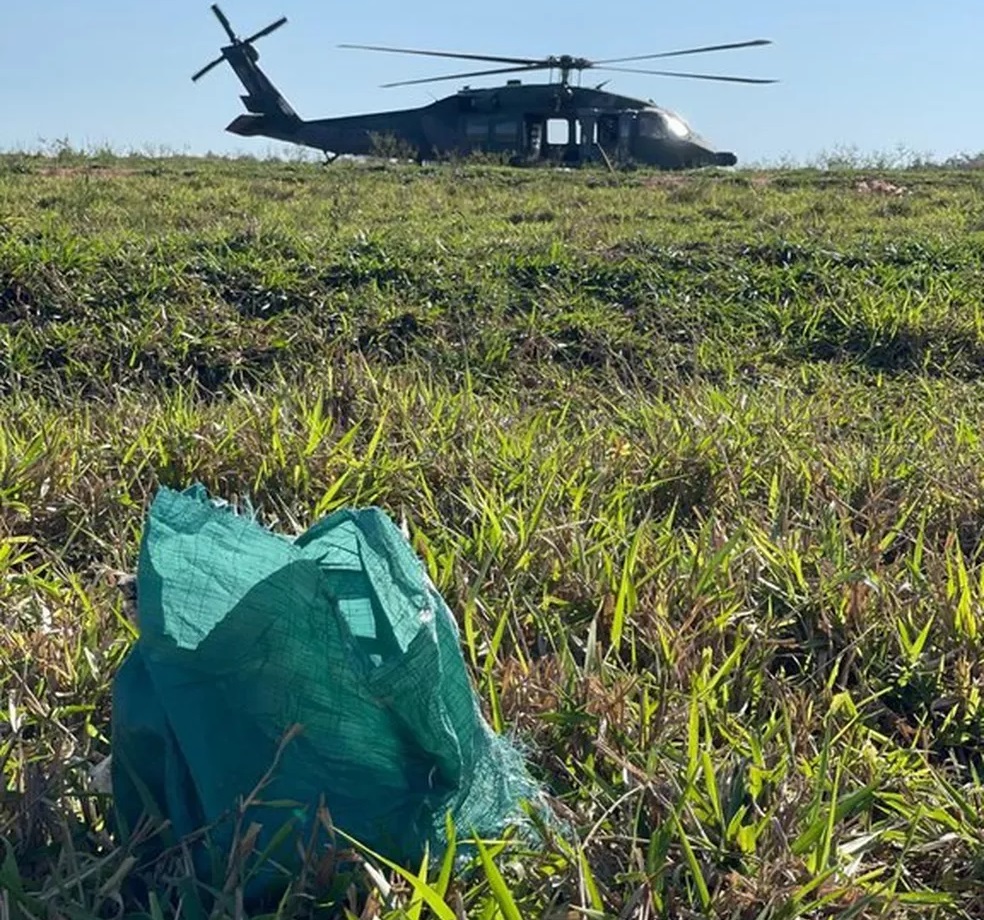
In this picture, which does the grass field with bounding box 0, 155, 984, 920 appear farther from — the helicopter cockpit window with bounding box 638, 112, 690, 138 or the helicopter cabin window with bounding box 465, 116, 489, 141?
the helicopter cabin window with bounding box 465, 116, 489, 141

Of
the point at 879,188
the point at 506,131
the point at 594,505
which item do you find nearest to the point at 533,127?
the point at 506,131

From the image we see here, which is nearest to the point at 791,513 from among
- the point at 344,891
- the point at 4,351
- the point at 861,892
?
the point at 861,892

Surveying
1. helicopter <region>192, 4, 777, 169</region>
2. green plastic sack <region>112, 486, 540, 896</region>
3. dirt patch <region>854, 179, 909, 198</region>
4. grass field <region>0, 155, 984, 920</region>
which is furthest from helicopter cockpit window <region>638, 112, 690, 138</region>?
green plastic sack <region>112, 486, 540, 896</region>

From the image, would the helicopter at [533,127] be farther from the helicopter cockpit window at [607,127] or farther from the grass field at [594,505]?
the grass field at [594,505]

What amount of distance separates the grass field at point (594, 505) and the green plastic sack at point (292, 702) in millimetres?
86

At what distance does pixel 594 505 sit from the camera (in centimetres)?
239

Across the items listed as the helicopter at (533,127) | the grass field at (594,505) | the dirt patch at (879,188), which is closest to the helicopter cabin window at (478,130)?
the helicopter at (533,127)

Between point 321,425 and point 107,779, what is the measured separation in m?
1.53

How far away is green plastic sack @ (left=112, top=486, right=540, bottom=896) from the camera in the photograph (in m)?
1.16

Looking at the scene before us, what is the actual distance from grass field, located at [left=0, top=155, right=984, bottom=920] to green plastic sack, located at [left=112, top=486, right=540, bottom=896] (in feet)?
0.28

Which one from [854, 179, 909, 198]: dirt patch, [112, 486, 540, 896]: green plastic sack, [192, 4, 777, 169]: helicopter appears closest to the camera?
[112, 486, 540, 896]: green plastic sack

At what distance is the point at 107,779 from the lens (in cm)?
133

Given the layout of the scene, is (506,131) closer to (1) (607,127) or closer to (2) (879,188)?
(1) (607,127)

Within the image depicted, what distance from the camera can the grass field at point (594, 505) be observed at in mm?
1287
